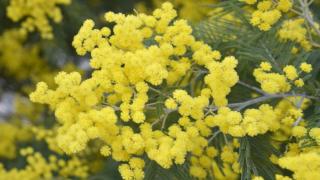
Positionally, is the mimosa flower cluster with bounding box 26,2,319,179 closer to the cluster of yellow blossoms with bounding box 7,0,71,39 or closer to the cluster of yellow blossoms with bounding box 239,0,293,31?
the cluster of yellow blossoms with bounding box 239,0,293,31

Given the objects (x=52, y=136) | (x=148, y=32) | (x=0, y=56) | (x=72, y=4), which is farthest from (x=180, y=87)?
(x=0, y=56)

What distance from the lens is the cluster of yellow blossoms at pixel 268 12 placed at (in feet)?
6.57

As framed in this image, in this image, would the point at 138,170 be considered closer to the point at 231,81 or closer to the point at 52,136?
the point at 231,81

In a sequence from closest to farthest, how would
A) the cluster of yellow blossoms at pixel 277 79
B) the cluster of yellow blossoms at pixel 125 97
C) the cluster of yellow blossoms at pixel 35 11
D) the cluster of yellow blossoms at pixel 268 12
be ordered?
the cluster of yellow blossoms at pixel 125 97 < the cluster of yellow blossoms at pixel 277 79 < the cluster of yellow blossoms at pixel 268 12 < the cluster of yellow blossoms at pixel 35 11

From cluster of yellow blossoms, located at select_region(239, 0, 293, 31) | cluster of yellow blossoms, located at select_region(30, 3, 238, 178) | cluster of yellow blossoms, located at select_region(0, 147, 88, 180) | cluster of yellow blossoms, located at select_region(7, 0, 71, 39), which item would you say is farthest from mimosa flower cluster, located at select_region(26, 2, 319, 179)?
cluster of yellow blossoms, located at select_region(7, 0, 71, 39)

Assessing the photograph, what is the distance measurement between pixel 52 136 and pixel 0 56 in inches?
67.5

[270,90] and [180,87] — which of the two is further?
[180,87]

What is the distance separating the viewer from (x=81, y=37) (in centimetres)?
183

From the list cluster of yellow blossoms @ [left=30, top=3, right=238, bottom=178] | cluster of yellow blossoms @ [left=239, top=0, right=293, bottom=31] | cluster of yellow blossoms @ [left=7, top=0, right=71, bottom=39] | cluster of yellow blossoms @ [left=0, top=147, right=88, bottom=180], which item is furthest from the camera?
cluster of yellow blossoms @ [left=7, top=0, right=71, bottom=39]

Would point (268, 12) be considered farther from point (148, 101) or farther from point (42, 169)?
point (42, 169)

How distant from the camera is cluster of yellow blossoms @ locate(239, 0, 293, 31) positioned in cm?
200

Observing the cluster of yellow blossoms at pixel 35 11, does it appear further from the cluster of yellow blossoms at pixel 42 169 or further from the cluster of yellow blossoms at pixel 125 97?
the cluster of yellow blossoms at pixel 125 97

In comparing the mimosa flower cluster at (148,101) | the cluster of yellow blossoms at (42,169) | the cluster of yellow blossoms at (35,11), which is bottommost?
the mimosa flower cluster at (148,101)

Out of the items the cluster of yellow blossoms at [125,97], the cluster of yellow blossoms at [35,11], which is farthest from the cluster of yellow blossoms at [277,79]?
the cluster of yellow blossoms at [35,11]
